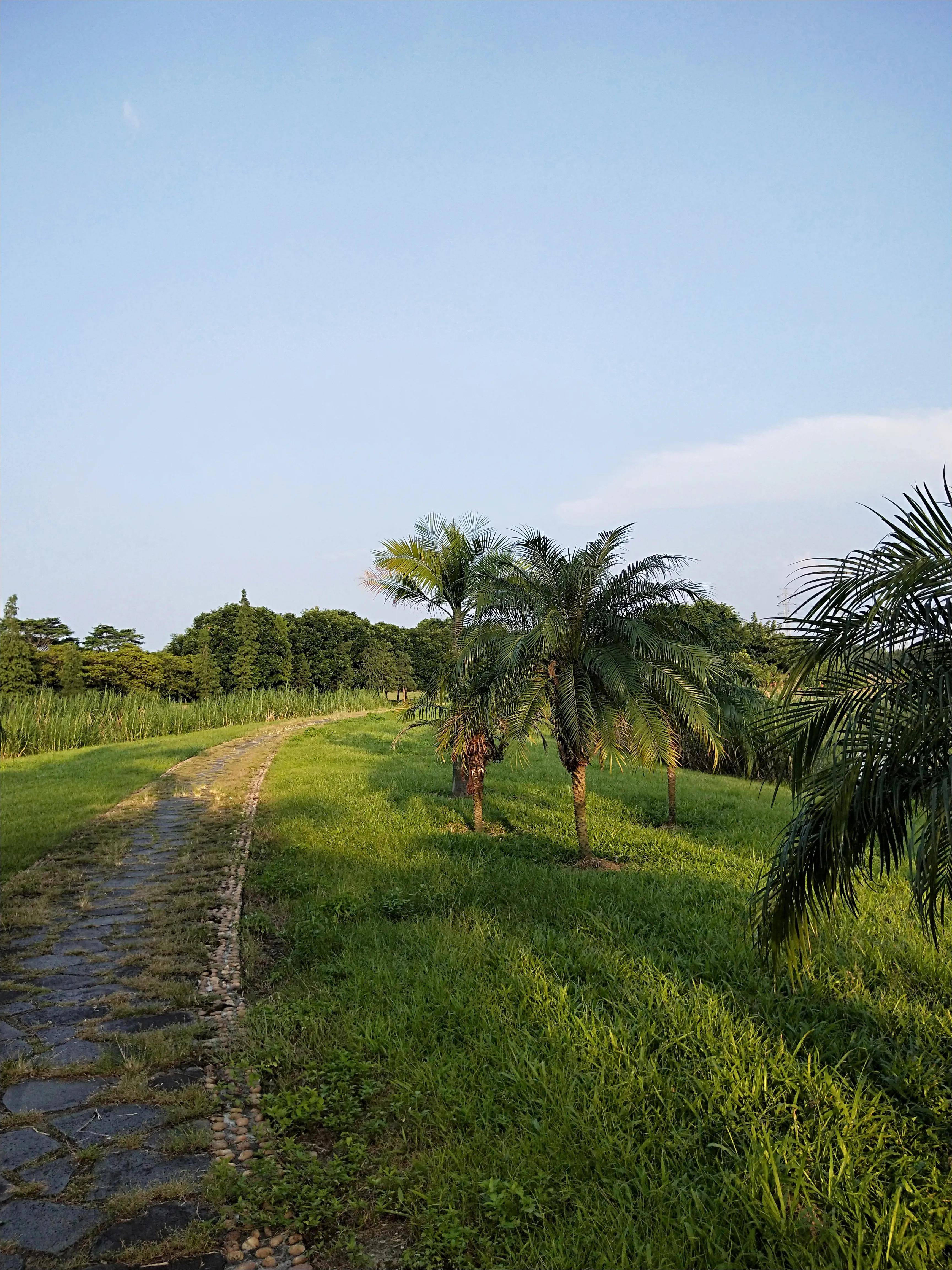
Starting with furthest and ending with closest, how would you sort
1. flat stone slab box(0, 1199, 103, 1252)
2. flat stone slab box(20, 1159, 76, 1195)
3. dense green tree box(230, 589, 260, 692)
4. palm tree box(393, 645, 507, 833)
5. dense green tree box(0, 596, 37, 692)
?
dense green tree box(230, 589, 260, 692) < dense green tree box(0, 596, 37, 692) < palm tree box(393, 645, 507, 833) < flat stone slab box(20, 1159, 76, 1195) < flat stone slab box(0, 1199, 103, 1252)

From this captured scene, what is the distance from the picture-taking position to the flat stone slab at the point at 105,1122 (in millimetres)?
3520

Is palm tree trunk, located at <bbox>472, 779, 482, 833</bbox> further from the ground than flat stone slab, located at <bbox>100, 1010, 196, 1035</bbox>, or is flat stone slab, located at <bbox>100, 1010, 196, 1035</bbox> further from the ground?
palm tree trunk, located at <bbox>472, 779, 482, 833</bbox>

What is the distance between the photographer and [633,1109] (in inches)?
140

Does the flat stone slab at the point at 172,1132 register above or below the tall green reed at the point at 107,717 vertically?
below

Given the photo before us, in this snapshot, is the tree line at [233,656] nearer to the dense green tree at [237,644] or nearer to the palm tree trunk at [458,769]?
the dense green tree at [237,644]

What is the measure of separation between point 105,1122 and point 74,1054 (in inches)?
31.9

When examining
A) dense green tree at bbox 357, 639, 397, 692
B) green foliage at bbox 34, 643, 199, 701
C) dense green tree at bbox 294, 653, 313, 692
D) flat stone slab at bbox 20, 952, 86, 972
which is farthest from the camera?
dense green tree at bbox 357, 639, 397, 692

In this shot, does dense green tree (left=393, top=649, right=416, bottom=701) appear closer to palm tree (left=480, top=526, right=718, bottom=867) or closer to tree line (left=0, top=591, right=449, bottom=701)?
tree line (left=0, top=591, right=449, bottom=701)

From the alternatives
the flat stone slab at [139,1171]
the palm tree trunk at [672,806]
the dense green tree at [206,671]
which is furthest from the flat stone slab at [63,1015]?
the dense green tree at [206,671]

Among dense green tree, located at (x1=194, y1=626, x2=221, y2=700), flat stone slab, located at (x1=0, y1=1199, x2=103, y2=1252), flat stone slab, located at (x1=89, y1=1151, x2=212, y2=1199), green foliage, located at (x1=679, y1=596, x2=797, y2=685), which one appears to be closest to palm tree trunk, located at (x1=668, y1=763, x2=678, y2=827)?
green foliage, located at (x1=679, y1=596, x2=797, y2=685)

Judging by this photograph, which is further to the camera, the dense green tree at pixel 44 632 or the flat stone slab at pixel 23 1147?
the dense green tree at pixel 44 632

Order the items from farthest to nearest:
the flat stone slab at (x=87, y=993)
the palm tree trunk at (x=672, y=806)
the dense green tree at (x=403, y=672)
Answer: the dense green tree at (x=403, y=672) < the palm tree trunk at (x=672, y=806) < the flat stone slab at (x=87, y=993)

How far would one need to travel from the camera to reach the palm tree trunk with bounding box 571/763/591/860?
9.05 meters

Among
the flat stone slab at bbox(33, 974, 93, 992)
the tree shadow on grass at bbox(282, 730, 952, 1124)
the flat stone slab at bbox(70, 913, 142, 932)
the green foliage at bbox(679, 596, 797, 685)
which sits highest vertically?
the green foliage at bbox(679, 596, 797, 685)
